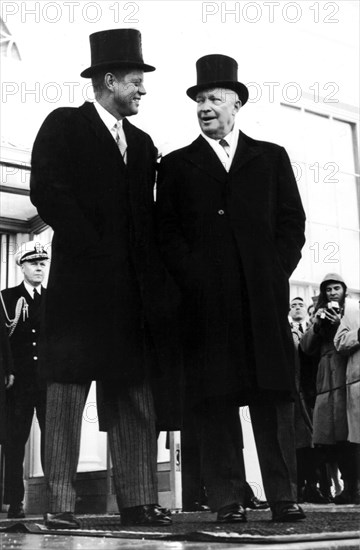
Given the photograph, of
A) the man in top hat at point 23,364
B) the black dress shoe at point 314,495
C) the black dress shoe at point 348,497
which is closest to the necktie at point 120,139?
the man in top hat at point 23,364

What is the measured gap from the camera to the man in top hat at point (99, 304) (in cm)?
220

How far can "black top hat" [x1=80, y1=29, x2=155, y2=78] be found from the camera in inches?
93.9

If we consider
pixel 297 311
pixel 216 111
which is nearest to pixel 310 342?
pixel 297 311

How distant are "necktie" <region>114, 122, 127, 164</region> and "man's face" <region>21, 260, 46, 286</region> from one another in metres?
2.13

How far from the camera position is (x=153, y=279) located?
2.31m

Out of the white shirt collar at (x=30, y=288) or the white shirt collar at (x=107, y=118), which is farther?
the white shirt collar at (x=30, y=288)

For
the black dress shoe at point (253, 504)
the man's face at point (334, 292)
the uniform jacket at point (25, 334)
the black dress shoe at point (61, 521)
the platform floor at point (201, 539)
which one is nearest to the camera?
the platform floor at point (201, 539)

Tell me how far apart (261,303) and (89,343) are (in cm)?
46

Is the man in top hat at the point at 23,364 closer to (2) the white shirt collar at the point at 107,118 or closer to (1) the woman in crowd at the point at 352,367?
(1) the woman in crowd at the point at 352,367

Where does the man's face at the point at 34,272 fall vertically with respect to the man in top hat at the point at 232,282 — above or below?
above

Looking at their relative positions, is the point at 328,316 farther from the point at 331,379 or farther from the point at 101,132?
the point at 101,132

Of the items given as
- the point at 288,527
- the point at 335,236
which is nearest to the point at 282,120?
the point at 335,236

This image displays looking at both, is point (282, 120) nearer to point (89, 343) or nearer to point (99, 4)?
point (99, 4)

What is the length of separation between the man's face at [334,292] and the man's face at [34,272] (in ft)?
4.89
